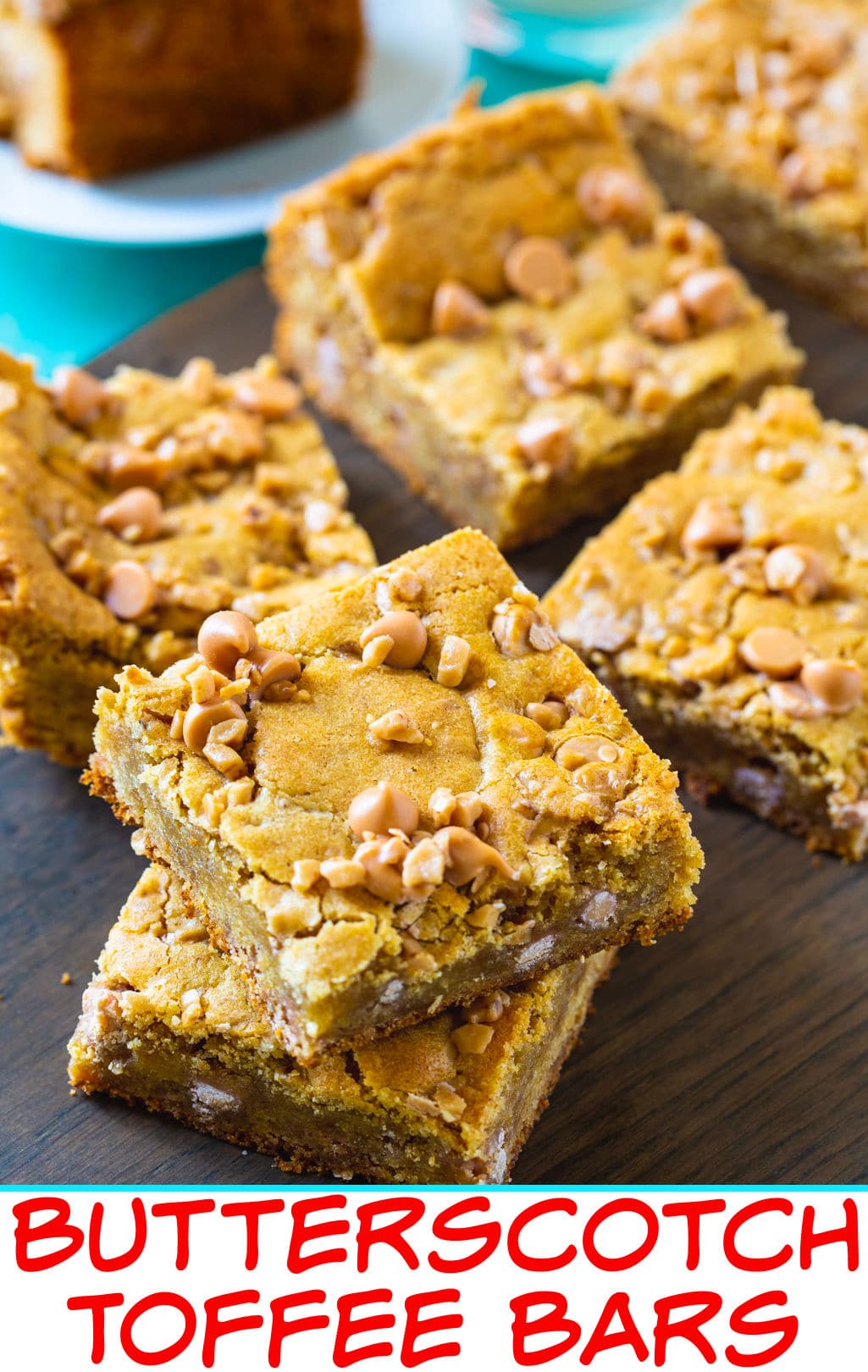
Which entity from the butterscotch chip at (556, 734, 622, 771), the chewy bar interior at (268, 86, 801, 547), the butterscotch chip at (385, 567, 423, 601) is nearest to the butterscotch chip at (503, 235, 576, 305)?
the chewy bar interior at (268, 86, 801, 547)

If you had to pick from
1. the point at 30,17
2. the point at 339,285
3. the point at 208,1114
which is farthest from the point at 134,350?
the point at 208,1114

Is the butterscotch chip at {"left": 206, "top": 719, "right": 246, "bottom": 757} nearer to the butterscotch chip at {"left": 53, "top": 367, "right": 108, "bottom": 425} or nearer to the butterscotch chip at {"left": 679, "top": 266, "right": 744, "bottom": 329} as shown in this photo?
the butterscotch chip at {"left": 53, "top": 367, "right": 108, "bottom": 425}

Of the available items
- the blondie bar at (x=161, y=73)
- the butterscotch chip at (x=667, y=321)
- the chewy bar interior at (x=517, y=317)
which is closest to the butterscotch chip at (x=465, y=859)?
the chewy bar interior at (x=517, y=317)

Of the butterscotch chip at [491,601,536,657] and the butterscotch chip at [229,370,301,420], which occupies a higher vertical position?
the butterscotch chip at [229,370,301,420]

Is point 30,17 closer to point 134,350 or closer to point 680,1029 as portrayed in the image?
point 134,350

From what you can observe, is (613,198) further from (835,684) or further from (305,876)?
(305,876)

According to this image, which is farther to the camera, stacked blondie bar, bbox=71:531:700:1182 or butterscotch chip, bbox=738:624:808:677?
butterscotch chip, bbox=738:624:808:677

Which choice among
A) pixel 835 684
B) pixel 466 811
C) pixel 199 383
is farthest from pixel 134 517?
pixel 835 684
